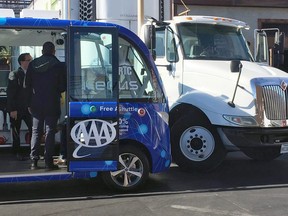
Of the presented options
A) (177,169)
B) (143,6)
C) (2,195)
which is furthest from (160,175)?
(143,6)

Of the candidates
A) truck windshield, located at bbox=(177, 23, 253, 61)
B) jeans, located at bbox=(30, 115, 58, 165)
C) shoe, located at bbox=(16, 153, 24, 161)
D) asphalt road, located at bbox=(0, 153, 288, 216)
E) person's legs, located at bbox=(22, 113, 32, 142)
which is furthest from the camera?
truck windshield, located at bbox=(177, 23, 253, 61)

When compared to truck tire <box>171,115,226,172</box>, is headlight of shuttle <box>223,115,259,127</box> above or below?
above

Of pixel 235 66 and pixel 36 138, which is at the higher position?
pixel 235 66

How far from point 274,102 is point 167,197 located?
274 centimetres

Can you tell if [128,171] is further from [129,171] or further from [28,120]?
[28,120]

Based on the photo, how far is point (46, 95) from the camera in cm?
674

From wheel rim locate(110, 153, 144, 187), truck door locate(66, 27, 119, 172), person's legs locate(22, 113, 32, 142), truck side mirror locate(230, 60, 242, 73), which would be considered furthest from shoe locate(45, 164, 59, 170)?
truck side mirror locate(230, 60, 242, 73)

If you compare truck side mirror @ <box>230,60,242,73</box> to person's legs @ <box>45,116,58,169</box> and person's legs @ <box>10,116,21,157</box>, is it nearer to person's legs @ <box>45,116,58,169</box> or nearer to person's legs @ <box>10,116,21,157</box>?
person's legs @ <box>45,116,58,169</box>

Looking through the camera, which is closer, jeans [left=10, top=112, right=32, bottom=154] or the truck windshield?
jeans [left=10, top=112, right=32, bottom=154]

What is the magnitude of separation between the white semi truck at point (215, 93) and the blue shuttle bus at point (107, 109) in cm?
139

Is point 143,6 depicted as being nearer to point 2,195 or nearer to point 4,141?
point 4,141

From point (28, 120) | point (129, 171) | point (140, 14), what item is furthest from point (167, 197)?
point (140, 14)

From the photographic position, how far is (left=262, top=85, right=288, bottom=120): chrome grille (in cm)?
803

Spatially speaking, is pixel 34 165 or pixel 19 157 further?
pixel 19 157
